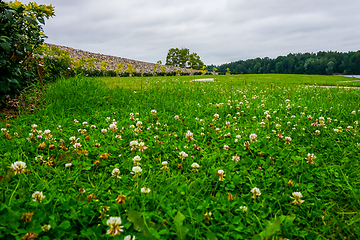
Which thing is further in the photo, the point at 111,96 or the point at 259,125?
the point at 111,96

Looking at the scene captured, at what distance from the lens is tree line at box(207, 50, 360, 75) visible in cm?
6475

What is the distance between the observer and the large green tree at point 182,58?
51.3 meters

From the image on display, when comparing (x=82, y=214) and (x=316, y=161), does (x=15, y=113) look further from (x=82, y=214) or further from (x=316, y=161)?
(x=316, y=161)

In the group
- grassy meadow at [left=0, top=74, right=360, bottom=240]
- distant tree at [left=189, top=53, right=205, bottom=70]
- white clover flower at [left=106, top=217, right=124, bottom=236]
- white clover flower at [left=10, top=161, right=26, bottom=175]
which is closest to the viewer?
white clover flower at [left=106, top=217, right=124, bottom=236]

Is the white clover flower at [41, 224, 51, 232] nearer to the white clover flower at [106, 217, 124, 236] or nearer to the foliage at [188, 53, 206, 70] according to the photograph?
the white clover flower at [106, 217, 124, 236]

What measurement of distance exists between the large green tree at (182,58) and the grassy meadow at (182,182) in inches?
1975

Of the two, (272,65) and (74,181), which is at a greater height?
(272,65)

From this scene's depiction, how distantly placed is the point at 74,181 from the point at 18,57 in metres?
3.34

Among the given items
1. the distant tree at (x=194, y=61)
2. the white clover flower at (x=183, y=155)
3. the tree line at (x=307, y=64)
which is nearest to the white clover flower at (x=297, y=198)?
the white clover flower at (x=183, y=155)

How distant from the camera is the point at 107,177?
208cm

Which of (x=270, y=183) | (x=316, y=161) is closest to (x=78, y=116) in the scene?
(x=270, y=183)

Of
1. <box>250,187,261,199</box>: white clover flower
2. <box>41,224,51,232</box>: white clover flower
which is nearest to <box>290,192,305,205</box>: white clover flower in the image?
<box>250,187,261,199</box>: white clover flower

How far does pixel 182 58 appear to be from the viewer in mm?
51500

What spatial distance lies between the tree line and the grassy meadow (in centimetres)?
7993
